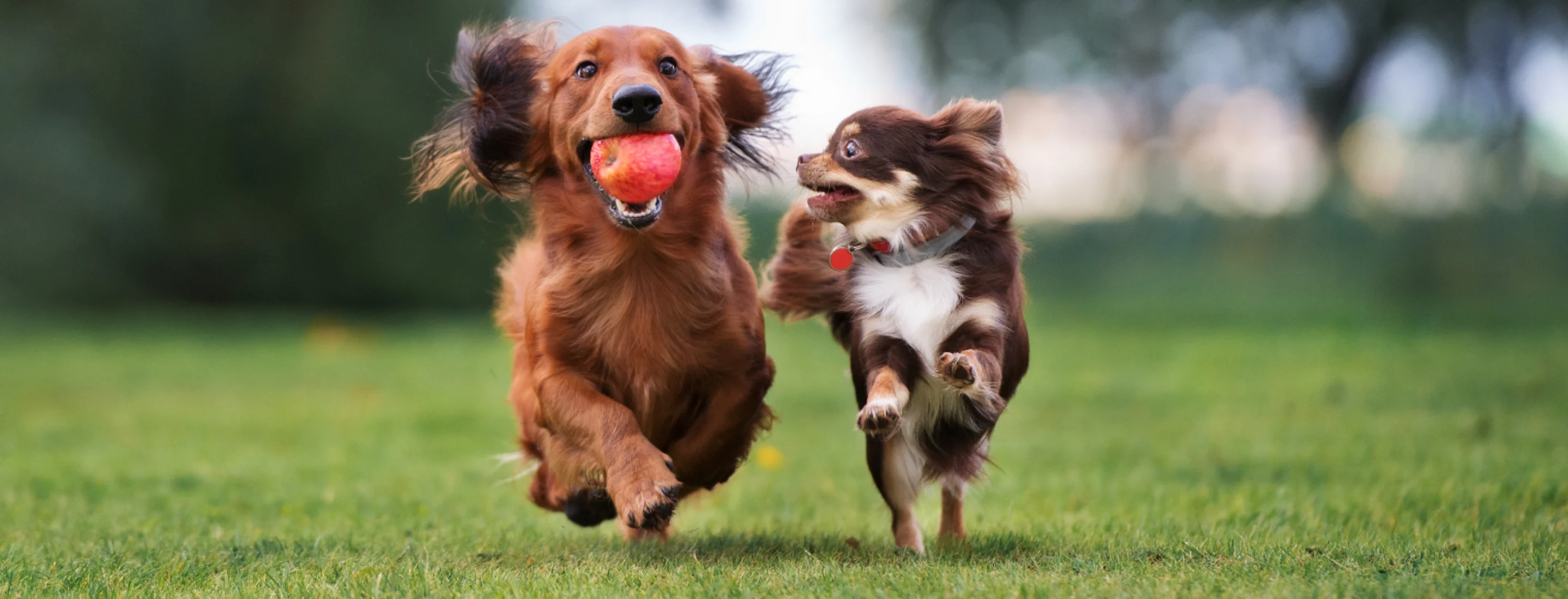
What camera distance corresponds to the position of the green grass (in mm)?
3670

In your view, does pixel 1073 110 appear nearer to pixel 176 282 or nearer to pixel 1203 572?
pixel 176 282

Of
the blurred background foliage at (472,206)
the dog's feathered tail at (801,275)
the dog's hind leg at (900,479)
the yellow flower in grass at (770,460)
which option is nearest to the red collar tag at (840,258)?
the dog's feathered tail at (801,275)

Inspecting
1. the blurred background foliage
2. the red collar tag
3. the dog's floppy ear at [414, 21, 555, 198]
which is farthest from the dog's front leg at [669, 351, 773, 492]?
the blurred background foliage

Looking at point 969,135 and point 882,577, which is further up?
point 969,135

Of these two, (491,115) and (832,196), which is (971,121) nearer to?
(832,196)

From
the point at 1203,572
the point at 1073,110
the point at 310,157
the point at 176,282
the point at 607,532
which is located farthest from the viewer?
the point at 1073,110

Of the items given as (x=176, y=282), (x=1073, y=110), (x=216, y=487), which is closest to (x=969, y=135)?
(x=216, y=487)

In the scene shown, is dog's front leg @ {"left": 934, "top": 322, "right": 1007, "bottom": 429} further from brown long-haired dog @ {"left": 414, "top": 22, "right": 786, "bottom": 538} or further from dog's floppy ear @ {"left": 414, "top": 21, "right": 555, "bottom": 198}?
dog's floppy ear @ {"left": 414, "top": 21, "right": 555, "bottom": 198}

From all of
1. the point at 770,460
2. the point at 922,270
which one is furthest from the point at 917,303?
the point at 770,460

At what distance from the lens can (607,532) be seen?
Answer: 5.46 metres

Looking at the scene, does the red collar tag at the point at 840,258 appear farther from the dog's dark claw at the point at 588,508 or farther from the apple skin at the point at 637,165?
the dog's dark claw at the point at 588,508

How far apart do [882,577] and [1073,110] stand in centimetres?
2031

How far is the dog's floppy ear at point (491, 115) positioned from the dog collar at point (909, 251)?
1144 millimetres

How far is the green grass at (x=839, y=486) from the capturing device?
367 centimetres
